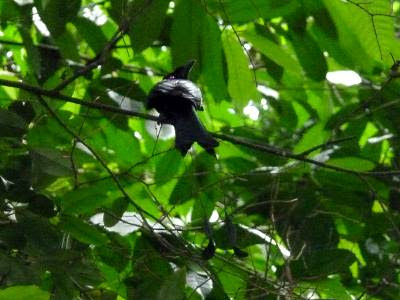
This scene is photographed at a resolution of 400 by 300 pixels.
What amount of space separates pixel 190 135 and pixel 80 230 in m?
0.35

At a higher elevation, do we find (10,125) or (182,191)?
(10,125)

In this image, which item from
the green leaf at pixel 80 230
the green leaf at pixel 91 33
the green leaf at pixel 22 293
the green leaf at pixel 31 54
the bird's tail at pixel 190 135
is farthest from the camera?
the green leaf at pixel 91 33

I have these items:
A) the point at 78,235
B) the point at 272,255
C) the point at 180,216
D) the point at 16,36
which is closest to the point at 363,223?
the point at 272,255

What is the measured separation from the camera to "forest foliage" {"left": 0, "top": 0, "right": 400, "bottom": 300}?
135 centimetres

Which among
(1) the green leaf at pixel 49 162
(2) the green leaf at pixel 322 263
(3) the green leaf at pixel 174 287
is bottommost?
(2) the green leaf at pixel 322 263

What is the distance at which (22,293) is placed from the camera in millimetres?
1037

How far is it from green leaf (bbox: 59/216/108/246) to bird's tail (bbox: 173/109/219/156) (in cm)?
30

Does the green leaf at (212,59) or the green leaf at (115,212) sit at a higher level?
the green leaf at (212,59)

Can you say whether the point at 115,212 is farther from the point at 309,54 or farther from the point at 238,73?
the point at 309,54

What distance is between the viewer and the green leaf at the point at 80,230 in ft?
4.58

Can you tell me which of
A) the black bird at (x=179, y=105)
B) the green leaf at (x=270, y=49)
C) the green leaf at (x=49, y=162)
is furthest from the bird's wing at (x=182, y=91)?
the green leaf at (x=270, y=49)

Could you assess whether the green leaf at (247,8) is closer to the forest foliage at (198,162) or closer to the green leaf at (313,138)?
the forest foliage at (198,162)

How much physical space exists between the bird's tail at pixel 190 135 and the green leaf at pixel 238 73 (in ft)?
1.44

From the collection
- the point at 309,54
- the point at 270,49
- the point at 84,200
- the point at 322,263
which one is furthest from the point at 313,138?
the point at 84,200
